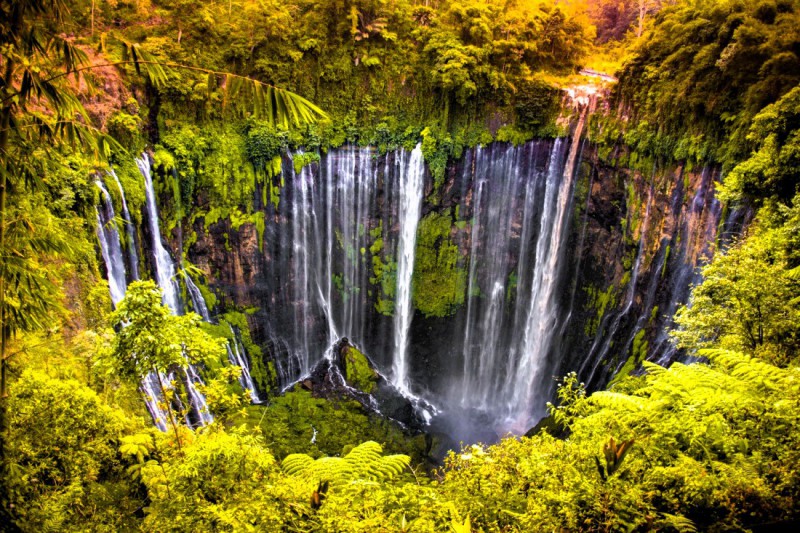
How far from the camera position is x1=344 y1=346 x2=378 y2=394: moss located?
667 inches

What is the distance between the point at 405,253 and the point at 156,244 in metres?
8.91

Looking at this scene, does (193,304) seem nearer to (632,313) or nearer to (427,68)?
(427,68)

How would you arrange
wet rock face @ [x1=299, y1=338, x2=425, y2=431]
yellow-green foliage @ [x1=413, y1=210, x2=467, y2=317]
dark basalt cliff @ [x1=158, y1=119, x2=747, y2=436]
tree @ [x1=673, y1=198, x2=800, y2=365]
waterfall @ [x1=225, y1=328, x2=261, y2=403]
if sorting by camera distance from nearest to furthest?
tree @ [x1=673, y1=198, x2=800, y2=365] < dark basalt cliff @ [x1=158, y1=119, x2=747, y2=436] < wet rock face @ [x1=299, y1=338, x2=425, y2=431] < waterfall @ [x1=225, y1=328, x2=261, y2=403] < yellow-green foliage @ [x1=413, y1=210, x2=467, y2=317]

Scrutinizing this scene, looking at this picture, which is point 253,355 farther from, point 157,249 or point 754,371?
point 754,371

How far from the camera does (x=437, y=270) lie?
60.5ft

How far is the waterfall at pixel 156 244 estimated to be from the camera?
14203 mm

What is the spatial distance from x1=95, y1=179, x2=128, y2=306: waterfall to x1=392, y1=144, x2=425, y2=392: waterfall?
380 inches

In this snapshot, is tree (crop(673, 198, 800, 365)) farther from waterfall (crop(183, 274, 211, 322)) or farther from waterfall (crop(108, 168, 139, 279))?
waterfall (crop(183, 274, 211, 322))

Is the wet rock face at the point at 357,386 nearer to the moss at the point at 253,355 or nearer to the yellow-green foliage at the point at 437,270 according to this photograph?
the moss at the point at 253,355

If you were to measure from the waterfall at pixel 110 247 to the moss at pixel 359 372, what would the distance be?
8017 mm

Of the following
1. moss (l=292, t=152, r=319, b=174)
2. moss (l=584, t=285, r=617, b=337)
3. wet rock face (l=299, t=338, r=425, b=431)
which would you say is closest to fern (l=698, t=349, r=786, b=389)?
→ moss (l=584, t=285, r=617, b=337)

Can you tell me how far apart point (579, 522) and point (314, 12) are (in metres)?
18.4

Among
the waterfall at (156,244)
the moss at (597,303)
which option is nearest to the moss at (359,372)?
the waterfall at (156,244)

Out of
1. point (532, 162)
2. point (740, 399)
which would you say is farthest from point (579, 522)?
point (532, 162)
